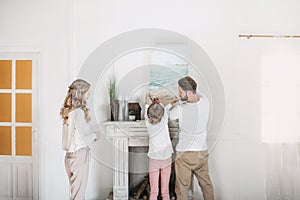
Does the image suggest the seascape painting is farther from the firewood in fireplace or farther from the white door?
the white door

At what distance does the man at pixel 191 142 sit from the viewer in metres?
3.46

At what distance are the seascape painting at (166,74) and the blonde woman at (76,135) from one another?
0.82m

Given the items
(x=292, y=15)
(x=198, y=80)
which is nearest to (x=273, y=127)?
(x=198, y=80)

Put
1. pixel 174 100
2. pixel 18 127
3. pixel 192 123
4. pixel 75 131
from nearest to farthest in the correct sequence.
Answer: pixel 75 131 < pixel 192 123 < pixel 174 100 < pixel 18 127

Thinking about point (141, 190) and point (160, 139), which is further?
point (141, 190)

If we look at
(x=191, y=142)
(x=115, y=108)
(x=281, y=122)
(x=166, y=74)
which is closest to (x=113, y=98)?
(x=115, y=108)

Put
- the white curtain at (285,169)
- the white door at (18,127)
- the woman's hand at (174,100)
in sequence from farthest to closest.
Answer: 1. the white door at (18,127)
2. the white curtain at (285,169)
3. the woman's hand at (174,100)

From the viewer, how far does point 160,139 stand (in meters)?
3.48

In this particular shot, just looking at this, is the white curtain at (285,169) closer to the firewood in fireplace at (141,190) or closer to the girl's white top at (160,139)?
the girl's white top at (160,139)

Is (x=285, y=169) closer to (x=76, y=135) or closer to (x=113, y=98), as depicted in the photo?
(x=113, y=98)

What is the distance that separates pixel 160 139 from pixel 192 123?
354mm

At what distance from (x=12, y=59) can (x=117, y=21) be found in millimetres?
1257

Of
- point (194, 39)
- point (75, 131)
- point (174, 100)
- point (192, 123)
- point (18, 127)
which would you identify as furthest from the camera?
point (18, 127)

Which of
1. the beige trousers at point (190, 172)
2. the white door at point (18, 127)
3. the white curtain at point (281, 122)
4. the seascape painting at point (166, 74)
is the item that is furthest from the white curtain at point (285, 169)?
the white door at point (18, 127)
